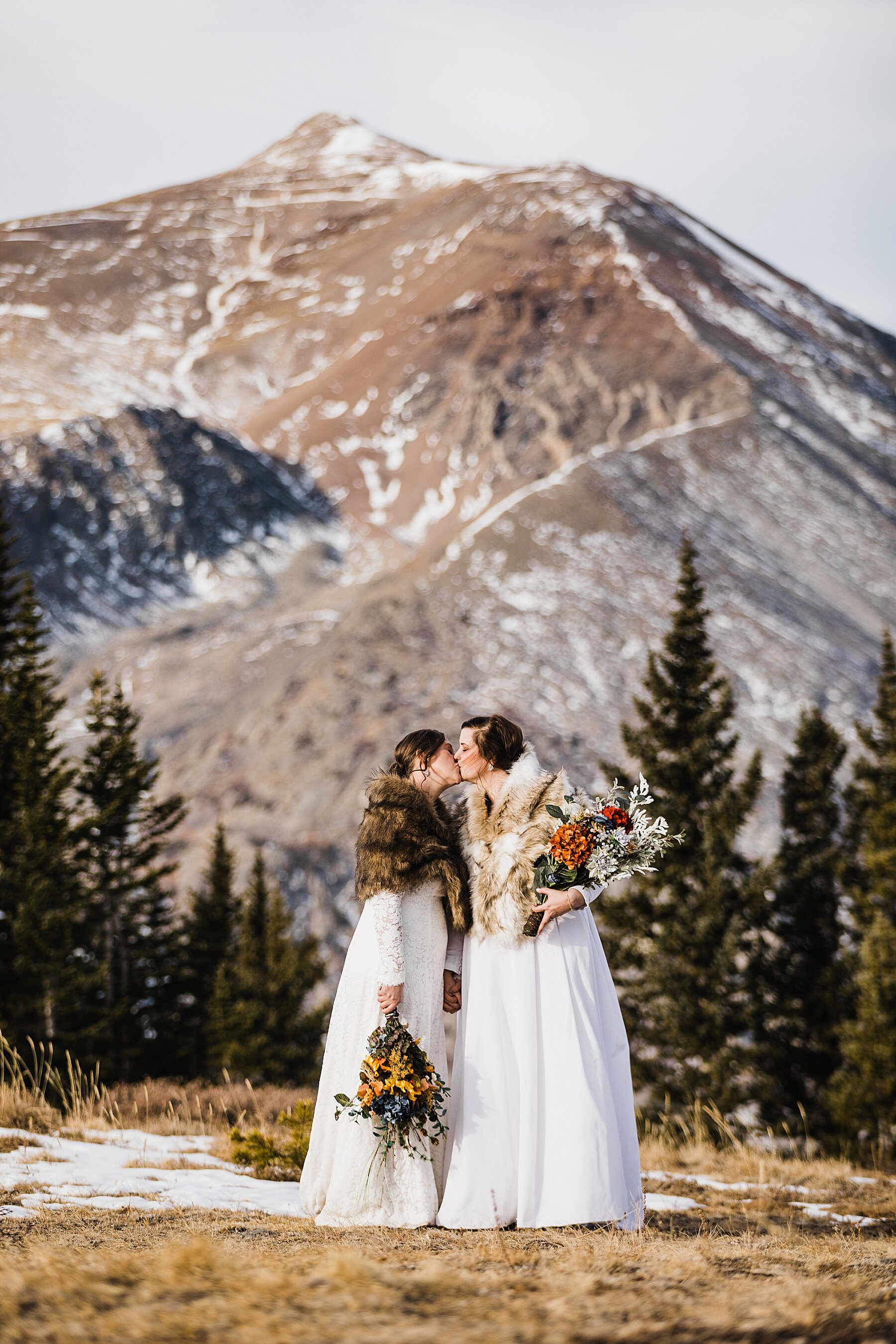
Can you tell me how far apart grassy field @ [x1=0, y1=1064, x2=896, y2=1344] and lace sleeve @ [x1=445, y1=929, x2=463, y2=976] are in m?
1.28

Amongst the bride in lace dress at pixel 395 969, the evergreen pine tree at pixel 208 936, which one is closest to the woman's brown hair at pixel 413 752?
the bride in lace dress at pixel 395 969

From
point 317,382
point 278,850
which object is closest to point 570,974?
point 278,850

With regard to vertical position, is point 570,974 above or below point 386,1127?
above

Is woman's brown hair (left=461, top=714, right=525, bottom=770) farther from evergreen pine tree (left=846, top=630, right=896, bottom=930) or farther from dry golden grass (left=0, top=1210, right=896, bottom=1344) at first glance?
evergreen pine tree (left=846, top=630, right=896, bottom=930)

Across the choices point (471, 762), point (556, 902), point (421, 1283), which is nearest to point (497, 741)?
point (471, 762)

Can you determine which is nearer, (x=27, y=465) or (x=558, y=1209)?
(x=558, y=1209)

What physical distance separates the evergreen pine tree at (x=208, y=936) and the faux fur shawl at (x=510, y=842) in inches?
1228

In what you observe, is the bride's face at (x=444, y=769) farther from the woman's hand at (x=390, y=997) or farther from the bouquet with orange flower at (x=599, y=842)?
the woman's hand at (x=390, y=997)

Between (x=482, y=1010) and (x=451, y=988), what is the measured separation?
0.30 m

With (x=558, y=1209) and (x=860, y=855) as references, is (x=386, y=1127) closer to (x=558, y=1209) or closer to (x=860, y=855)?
(x=558, y=1209)

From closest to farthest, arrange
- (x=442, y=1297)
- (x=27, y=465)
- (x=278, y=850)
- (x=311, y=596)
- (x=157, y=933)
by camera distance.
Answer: (x=442, y=1297), (x=157, y=933), (x=278, y=850), (x=311, y=596), (x=27, y=465)

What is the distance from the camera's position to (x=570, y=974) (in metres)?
5.83

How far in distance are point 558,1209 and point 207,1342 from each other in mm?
2874

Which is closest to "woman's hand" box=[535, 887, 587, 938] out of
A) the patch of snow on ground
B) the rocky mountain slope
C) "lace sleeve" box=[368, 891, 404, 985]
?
"lace sleeve" box=[368, 891, 404, 985]
